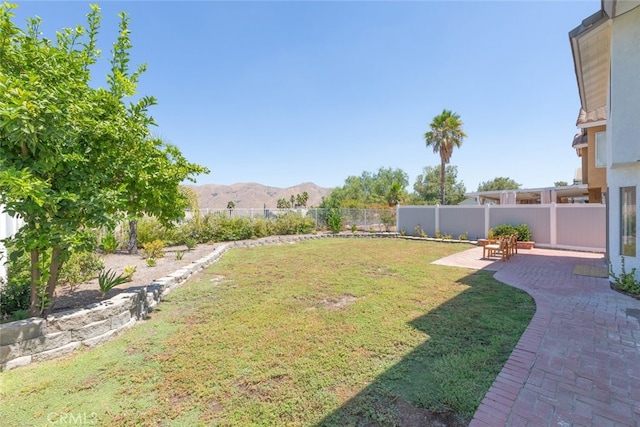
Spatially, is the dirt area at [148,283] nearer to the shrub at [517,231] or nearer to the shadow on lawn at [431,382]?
the shadow on lawn at [431,382]

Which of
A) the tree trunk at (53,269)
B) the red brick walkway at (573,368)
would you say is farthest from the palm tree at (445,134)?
the tree trunk at (53,269)

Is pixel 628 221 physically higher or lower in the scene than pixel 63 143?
lower

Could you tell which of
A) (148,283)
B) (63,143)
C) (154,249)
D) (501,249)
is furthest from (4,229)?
(501,249)

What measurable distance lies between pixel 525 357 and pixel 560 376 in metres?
0.41

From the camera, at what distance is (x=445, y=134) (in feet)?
71.7

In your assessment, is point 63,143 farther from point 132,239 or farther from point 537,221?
point 537,221

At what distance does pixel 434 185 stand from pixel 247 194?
5014 centimetres

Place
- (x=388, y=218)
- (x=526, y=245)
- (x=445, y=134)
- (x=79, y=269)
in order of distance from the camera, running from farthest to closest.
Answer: (x=445, y=134)
(x=388, y=218)
(x=526, y=245)
(x=79, y=269)

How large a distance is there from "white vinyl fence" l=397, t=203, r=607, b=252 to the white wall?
624cm

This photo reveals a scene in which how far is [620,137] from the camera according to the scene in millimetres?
6109

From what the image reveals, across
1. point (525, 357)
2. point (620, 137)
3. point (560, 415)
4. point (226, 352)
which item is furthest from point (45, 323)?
point (620, 137)

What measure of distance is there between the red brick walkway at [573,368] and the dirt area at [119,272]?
257 inches

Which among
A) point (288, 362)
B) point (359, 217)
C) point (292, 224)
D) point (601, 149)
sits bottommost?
point (288, 362)

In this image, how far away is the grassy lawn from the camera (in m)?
2.53
